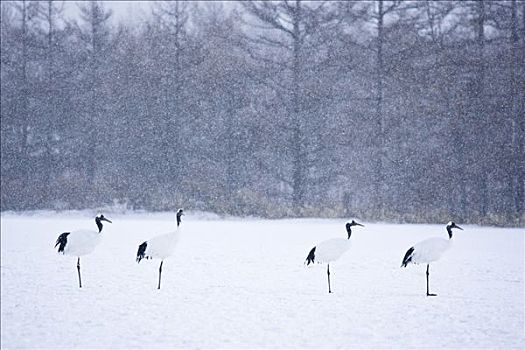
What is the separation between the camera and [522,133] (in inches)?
1042

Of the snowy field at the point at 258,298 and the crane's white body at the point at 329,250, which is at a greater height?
the crane's white body at the point at 329,250

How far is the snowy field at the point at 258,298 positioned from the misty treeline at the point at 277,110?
10.6m

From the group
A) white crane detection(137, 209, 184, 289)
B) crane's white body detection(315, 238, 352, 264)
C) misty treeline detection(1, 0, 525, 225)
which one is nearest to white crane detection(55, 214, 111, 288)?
white crane detection(137, 209, 184, 289)

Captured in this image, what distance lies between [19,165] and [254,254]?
22616 millimetres

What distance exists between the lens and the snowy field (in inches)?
313

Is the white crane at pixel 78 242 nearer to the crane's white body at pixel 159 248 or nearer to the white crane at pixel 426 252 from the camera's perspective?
the crane's white body at pixel 159 248

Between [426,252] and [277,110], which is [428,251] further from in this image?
[277,110]

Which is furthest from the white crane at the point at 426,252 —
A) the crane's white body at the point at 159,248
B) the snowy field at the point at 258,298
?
the crane's white body at the point at 159,248

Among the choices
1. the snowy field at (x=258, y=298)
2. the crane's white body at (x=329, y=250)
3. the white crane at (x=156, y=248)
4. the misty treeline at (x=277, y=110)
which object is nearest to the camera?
the snowy field at (x=258, y=298)

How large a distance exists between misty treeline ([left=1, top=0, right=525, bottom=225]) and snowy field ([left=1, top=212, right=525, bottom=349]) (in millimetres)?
10639

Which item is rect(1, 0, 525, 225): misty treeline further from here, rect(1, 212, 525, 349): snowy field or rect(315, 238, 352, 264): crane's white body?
rect(315, 238, 352, 264): crane's white body

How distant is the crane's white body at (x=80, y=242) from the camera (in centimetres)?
1191

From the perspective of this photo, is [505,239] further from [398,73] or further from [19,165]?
[19,165]

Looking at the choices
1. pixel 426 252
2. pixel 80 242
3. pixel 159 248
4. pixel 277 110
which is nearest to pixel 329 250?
pixel 426 252
